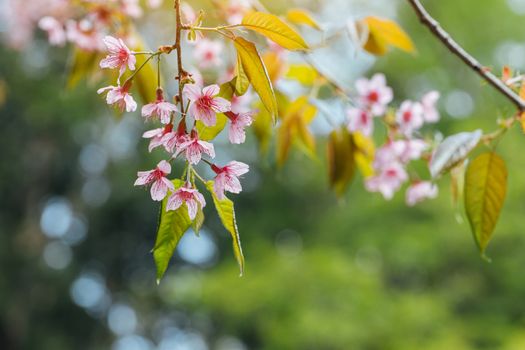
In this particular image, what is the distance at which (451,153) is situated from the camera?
1.93 ft

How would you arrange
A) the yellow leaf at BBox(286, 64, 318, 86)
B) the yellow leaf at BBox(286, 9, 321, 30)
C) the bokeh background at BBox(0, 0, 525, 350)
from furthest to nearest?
1. the bokeh background at BBox(0, 0, 525, 350)
2. the yellow leaf at BBox(286, 64, 318, 86)
3. the yellow leaf at BBox(286, 9, 321, 30)

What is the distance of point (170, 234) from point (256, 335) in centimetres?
630

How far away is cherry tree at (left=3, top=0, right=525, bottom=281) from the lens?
464 mm

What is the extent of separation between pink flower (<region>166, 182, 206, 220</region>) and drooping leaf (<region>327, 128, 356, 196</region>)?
36 centimetres

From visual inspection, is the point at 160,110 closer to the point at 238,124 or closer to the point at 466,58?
the point at 238,124

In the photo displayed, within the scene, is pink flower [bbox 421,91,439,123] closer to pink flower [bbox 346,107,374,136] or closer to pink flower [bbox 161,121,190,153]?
pink flower [bbox 346,107,374,136]

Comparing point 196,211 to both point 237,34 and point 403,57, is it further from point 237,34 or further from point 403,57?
point 403,57

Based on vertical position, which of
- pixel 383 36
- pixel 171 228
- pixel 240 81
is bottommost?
pixel 171 228

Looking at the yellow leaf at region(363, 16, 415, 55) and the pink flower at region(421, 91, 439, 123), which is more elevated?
the yellow leaf at region(363, 16, 415, 55)

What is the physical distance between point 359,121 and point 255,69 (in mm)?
417

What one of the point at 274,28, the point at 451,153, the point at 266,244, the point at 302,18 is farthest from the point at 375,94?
the point at 266,244

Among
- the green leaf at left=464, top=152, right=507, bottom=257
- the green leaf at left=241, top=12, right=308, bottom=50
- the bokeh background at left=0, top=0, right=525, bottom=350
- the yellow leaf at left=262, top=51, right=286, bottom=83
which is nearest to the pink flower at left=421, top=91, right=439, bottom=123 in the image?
the yellow leaf at left=262, top=51, right=286, bottom=83

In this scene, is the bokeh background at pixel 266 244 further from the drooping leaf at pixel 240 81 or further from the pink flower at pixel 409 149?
the drooping leaf at pixel 240 81

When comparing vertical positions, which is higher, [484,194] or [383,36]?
[383,36]
